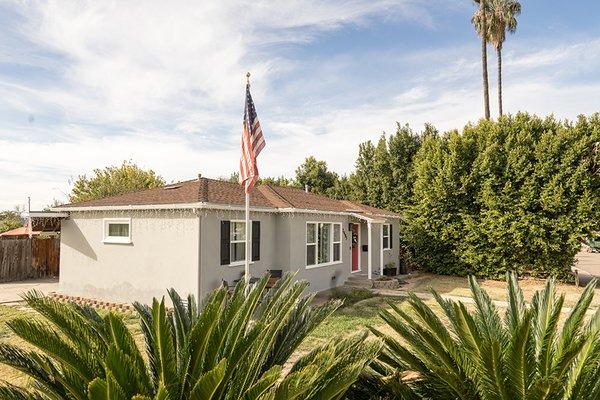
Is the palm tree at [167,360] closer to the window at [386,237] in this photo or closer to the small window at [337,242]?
the small window at [337,242]

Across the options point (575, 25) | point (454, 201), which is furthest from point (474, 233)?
point (575, 25)

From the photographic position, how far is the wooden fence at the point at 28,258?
772 inches

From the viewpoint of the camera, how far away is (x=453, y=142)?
69.3ft

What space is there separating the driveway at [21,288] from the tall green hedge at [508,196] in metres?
18.4

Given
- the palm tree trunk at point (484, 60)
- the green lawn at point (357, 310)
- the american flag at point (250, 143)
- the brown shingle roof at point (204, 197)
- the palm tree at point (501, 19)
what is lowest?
the green lawn at point (357, 310)

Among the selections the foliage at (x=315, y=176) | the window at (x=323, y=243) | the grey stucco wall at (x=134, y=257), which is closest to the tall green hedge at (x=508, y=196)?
the window at (x=323, y=243)

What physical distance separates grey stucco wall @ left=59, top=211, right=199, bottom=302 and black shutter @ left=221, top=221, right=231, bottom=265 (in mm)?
1035

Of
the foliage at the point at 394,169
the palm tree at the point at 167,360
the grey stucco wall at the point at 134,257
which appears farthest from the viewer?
the foliage at the point at 394,169

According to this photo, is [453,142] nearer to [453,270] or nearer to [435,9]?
[453,270]

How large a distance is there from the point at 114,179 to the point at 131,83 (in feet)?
68.7

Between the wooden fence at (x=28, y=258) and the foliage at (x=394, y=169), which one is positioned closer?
the wooden fence at (x=28, y=258)

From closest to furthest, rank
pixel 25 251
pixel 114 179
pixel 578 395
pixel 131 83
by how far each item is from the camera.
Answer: pixel 578 395 → pixel 131 83 → pixel 25 251 → pixel 114 179

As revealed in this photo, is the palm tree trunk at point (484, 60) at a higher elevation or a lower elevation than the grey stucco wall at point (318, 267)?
higher

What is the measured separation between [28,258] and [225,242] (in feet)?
45.5
